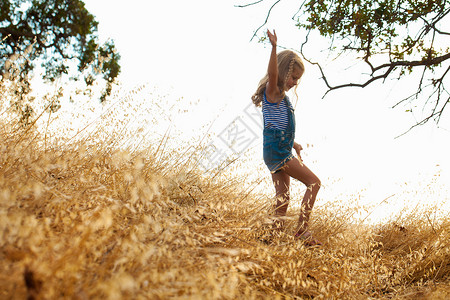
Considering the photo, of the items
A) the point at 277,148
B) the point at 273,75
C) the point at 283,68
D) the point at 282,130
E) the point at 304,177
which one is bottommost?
the point at 304,177

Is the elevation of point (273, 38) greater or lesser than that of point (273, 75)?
greater

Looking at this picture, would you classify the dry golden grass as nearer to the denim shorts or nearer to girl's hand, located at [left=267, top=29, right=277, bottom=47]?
the denim shorts

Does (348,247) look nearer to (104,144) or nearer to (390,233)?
(390,233)

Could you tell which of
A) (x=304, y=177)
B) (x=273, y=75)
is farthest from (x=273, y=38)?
(x=304, y=177)

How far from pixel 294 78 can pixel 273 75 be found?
623 mm

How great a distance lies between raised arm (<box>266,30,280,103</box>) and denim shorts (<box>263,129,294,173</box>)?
0.38 meters

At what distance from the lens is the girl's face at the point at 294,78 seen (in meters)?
3.76

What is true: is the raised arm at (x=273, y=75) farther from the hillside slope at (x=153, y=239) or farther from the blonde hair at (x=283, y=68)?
the hillside slope at (x=153, y=239)

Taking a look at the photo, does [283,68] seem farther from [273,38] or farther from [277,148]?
[277,148]

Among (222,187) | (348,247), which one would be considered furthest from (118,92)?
(348,247)

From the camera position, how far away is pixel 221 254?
177cm

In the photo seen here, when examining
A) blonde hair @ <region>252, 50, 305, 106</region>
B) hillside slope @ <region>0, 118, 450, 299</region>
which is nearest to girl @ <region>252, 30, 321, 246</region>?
blonde hair @ <region>252, 50, 305, 106</region>

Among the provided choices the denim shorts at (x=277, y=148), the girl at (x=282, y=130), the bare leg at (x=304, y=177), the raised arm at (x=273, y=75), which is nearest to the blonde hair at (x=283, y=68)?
the girl at (x=282, y=130)

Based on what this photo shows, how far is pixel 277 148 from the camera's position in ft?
11.5
